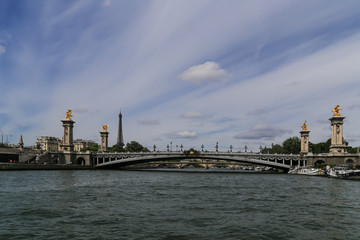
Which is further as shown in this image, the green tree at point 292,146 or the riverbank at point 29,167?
the green tree at point 292,146

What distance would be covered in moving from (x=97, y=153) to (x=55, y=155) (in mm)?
10398

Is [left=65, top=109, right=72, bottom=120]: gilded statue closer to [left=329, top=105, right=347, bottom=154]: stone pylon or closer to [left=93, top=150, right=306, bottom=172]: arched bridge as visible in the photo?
[left=93, top=150, right=306, bottom=172]: arched bridge

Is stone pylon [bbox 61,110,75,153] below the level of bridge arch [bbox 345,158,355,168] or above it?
above

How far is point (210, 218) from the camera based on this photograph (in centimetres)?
1905

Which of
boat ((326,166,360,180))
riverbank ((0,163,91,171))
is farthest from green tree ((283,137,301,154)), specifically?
riverbank ((0,163,91,171))

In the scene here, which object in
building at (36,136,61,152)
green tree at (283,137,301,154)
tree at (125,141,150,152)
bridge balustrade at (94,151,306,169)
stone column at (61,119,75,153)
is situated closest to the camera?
bridge balustrade at (94,151,306,169)

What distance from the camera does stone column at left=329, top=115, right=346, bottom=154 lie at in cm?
7300

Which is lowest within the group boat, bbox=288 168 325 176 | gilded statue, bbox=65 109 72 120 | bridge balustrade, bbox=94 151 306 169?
boat, bbox=288 168 325 176

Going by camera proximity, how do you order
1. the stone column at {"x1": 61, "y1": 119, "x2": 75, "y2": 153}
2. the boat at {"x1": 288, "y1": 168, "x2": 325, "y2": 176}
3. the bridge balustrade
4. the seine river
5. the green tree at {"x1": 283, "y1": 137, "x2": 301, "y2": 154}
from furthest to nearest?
the green tree at {"x1": 283, "y1": 137, "x2": 301, "y2": 154}, the stone column at {"x1": 61, "y1": 119, "x2": 75, "y2": 153}, the bridge balustrade, the boat at {"x1": 288, "y1": 168, "x2": 325, "y2": 176}, the seine river

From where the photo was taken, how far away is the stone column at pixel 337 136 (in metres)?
73.0

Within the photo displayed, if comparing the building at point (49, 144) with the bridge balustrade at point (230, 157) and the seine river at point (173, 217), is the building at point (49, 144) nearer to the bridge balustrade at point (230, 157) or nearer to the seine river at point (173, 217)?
the bridge balustrade at point (230, 157)

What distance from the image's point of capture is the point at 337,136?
7369 cm

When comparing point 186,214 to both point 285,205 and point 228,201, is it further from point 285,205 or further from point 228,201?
point 285,205

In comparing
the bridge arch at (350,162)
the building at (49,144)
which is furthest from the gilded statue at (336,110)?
the building at (49,144)
